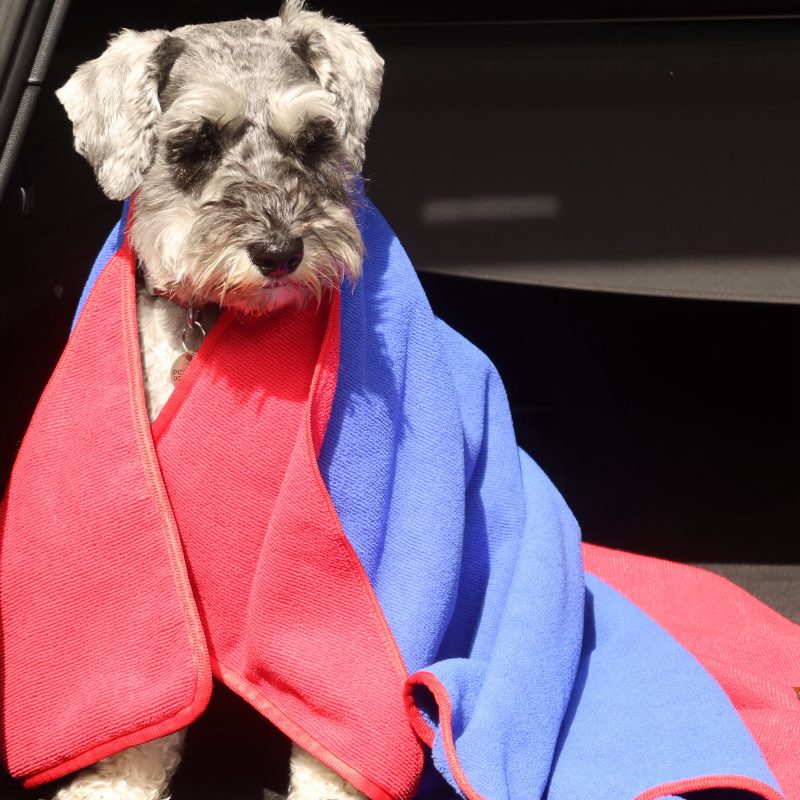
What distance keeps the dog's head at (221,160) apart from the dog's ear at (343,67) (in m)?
0.06

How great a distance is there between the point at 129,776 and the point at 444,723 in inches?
22.6

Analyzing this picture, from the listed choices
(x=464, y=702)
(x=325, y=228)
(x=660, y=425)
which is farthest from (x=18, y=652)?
(x=660, y=425)

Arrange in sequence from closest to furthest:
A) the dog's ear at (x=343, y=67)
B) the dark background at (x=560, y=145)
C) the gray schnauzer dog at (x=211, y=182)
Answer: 1. the gray schnauzer dog at (x=211, y=182)
2. the dog's ear at (x=343, y=67)
3. the dark background at (x=560, y=145)

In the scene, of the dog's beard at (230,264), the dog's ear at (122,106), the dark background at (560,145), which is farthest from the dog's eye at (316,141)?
the dark background at (560,145)

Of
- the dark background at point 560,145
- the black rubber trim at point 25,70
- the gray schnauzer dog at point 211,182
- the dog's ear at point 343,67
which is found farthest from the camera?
the dark background at point 560,145

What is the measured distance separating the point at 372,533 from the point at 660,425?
1.87 m

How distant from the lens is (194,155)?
1.76m

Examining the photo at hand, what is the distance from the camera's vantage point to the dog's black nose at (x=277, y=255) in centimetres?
165

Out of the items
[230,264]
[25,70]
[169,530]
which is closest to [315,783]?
[169,530]

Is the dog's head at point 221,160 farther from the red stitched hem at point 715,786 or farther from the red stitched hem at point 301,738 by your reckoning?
the red stitched hem at point 715,786

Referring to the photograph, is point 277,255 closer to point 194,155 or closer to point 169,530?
point 194,155

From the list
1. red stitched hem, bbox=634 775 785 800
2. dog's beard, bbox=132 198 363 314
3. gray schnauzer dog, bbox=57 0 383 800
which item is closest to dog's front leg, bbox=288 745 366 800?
gray schnauzer dog, bbox=57 0 383 800

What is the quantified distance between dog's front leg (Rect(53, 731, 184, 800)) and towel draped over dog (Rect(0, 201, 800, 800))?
0.23 feet

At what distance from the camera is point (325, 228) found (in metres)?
1.72
